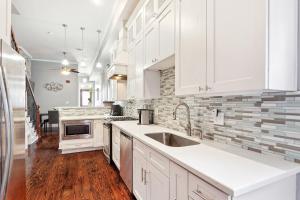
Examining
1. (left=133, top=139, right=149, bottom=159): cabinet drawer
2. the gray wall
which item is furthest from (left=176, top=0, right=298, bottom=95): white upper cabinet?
the gray wall

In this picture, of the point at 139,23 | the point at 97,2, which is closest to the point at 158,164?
the point at 139,23

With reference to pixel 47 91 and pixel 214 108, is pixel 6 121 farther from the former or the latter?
pixel 47 91

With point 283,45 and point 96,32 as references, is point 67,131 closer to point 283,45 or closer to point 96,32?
point 96,32

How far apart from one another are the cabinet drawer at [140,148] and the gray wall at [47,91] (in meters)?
7.04

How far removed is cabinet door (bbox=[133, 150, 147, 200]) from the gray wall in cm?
706

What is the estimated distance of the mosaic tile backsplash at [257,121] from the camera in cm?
102

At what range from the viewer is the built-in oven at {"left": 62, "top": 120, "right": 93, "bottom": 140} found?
153 inches

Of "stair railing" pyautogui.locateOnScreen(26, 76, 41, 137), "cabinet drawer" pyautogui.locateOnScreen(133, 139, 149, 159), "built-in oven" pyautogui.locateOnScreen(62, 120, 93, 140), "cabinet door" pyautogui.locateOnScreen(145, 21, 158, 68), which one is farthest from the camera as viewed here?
"stair railing" pyautogui.locateOnScreen(26, 76, 41, 137)

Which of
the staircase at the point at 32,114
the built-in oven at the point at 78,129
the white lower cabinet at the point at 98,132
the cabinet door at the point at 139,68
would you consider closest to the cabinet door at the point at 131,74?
the cabinet door at the point at 139,68

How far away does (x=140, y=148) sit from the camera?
5.94 feet

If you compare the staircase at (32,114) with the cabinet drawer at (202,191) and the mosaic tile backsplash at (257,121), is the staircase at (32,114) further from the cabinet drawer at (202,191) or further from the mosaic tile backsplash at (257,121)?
the cabinet drawer at (202,191)

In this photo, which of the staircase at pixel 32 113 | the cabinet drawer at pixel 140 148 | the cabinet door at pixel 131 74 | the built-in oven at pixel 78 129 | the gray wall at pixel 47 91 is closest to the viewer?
the cabinet drawer at pixel 140 148

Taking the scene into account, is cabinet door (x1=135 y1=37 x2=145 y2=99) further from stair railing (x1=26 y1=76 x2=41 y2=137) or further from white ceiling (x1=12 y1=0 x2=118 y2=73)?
stair railing (x1=26 y1=76 x2=41 y2=137)

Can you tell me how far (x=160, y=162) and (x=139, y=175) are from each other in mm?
607
